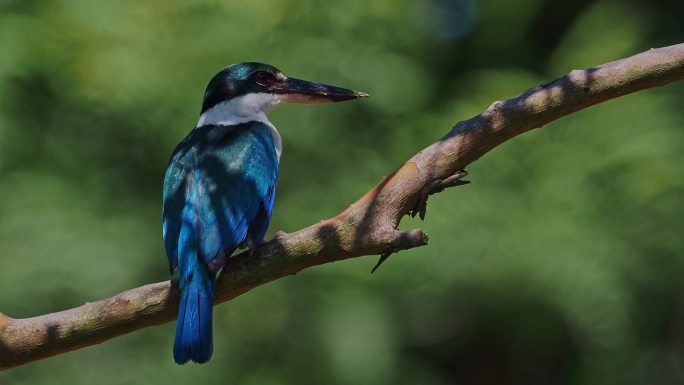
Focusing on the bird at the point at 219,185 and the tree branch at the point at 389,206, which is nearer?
the tree branch at the point at 389,206

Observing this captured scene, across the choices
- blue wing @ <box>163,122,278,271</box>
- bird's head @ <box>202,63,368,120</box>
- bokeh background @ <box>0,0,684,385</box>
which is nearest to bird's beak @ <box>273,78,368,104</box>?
bird's head @ <box>202,63,368,120</box>

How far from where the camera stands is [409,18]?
6.80 metres

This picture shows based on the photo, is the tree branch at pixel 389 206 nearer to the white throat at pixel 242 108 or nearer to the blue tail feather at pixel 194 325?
the blue tail feather at pixel 194 325

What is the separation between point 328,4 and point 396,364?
2292 millimetres

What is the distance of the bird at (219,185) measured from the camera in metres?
3.58

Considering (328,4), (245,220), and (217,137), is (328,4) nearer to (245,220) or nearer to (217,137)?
(217,137)

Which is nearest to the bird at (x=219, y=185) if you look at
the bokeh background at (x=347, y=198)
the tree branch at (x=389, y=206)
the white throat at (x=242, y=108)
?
the white throat at (x=242, y=108)

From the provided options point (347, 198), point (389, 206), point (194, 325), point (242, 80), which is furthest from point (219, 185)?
point (347, 198)

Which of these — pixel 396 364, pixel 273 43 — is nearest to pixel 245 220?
pixel 396 364

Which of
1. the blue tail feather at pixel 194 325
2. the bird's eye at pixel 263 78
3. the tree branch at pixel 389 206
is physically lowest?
the blue tail feather at pixel 194 325

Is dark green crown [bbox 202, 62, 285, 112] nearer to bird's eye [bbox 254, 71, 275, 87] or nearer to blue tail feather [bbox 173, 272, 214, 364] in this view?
bird's eye [bbox 254, 71, 275, 87]

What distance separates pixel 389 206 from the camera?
347 cm

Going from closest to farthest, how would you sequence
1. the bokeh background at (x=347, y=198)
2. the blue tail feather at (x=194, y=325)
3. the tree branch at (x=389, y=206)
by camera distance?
the tree branch at (x=389, y=206) < the blue tail feather at (x=194, y=325) < the bokeh background at (x=347, y=198)

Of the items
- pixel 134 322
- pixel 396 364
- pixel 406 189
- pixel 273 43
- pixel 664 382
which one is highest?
pixel 273 43
